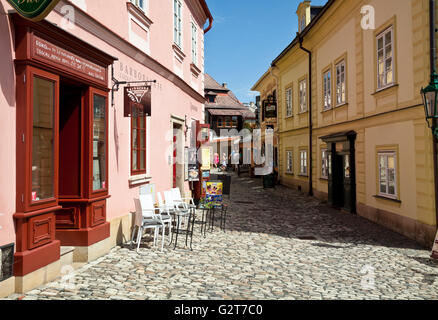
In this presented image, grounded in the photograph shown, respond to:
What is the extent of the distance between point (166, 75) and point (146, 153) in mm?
2591

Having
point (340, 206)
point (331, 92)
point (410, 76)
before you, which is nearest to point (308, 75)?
point (331, 92)

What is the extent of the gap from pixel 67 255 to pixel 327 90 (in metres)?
12.1

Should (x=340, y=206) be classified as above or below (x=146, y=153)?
below

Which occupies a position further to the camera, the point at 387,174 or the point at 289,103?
the point at 289,103

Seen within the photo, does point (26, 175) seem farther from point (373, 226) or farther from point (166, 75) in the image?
point (373, 226)

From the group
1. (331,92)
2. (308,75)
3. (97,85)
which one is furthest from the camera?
(308,75)

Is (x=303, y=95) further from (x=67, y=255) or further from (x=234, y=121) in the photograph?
(x=234, y=121)

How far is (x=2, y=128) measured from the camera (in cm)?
412

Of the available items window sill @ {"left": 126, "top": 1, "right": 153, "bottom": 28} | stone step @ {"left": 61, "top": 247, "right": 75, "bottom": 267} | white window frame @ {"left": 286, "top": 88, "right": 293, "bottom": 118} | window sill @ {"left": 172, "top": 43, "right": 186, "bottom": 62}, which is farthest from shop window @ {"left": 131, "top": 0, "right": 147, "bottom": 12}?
white window frame @ {"left": 286, "top": 88, "right": 293, "bottom": 118}

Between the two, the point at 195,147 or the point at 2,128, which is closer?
the point at 2,128

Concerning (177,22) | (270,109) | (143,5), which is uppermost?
(177,22)

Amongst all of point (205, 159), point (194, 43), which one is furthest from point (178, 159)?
point (194, 43)

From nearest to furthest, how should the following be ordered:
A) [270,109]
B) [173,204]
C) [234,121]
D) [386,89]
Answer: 1. [173,204]
2. [386,89]
3. [270,109]
4. [234,121]

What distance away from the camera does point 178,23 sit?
11.3 meters
